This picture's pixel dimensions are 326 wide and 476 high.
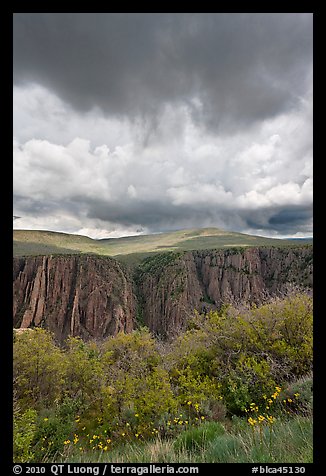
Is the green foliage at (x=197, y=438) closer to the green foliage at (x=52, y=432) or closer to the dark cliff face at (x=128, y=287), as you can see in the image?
the green foliage at (x=52, y=432)

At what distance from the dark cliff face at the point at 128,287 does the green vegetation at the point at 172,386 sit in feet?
216

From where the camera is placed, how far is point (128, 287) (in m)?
93.3

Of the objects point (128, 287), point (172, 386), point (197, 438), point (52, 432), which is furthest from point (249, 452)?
point (128, 287)

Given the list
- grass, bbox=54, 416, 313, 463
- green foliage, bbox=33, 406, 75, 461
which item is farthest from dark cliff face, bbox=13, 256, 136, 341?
grass, bbox=54, 416, 313, 463

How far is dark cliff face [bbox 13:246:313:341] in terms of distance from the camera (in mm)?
79125

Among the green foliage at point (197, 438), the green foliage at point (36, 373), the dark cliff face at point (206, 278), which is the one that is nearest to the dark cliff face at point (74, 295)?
the dark cliff face at point (206, 278)

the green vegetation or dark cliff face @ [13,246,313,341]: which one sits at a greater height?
the green vegetation

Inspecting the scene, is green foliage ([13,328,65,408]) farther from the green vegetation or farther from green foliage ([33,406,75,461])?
green foliage ([33,406,75,461])

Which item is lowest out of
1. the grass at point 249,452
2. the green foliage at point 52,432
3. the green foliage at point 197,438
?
the green foliage at point 52,432

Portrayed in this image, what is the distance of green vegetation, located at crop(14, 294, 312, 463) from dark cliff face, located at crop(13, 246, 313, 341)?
65.9 meters

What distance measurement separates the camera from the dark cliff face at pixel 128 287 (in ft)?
260
